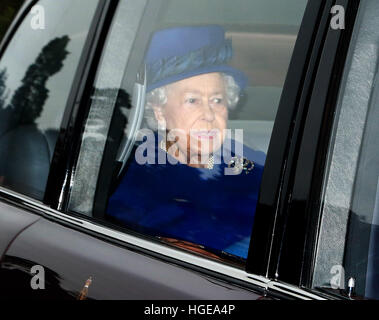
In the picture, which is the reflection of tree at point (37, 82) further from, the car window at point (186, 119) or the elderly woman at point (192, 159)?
the elderly woman at point (192, 159)

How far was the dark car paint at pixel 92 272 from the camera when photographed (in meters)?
1.69

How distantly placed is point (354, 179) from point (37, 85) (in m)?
1.28

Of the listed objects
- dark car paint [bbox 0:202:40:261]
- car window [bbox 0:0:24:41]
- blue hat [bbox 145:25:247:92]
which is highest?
car window [bbox 0:0:24:41]

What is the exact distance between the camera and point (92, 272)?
74.4 inches

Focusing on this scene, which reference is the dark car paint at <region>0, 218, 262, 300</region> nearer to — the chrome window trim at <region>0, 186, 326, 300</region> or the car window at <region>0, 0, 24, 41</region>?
the chrome window trim at <region>0, 186, 326, 300</region>

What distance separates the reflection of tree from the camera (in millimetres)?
2496

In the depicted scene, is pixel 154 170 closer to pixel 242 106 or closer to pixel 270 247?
pixel 242 106

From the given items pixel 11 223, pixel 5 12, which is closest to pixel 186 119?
pixel 11 223

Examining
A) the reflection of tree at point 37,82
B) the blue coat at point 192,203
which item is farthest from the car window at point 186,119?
the reflection of tree at point 37,82

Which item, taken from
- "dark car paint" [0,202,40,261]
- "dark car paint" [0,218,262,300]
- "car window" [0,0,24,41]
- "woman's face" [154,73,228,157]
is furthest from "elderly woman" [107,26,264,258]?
"car window" [0,0,24,41]

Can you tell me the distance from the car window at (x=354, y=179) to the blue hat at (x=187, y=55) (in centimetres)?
33

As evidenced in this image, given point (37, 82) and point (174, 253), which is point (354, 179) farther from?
point (37, 82)

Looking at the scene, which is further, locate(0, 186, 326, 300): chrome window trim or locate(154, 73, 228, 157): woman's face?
locate(154, 73, 228, 157): woman's face

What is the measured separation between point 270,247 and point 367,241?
202mm
